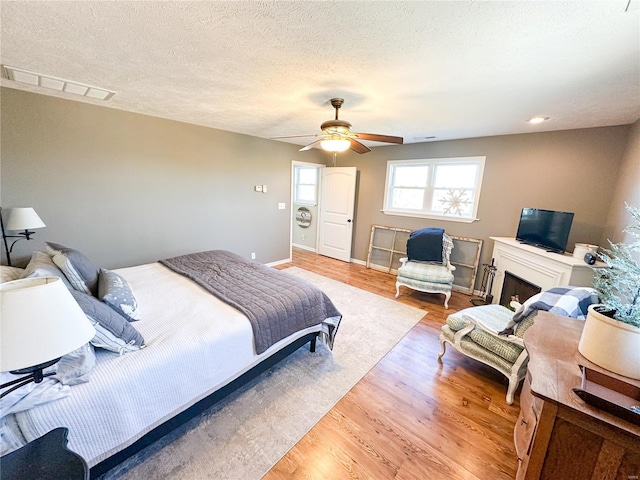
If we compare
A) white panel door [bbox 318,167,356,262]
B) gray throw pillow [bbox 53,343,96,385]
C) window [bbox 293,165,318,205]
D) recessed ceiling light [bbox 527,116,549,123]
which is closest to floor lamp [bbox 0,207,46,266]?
gray throw pillow [bbox 53,343,96,385]

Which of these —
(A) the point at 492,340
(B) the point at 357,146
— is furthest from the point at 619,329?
(B) the point at 357,146

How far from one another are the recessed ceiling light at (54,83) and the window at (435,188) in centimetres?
423

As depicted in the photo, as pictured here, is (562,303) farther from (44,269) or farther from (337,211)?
(337,211)

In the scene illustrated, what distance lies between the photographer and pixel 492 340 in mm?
2100

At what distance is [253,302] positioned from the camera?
202cm

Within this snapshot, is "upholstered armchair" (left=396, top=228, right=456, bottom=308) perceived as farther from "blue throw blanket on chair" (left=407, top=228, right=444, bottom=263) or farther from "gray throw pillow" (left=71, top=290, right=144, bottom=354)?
"gray throw pillow" (left=71, top=290, right=144, bottom=354)

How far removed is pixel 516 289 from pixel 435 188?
2.00m

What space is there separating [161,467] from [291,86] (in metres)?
2.78

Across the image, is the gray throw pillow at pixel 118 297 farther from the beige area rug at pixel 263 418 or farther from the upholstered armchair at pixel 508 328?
the upholstered armchair at pixel 508 328

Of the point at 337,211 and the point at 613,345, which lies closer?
the point at 613,345

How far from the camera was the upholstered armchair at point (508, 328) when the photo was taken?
68.9 inches

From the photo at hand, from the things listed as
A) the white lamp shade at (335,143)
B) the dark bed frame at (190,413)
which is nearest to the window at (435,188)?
the white lamp shade at (335,143)

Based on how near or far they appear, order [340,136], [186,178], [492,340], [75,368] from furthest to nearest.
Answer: [186,178]
[340,136]
[492,340]
[75,368]

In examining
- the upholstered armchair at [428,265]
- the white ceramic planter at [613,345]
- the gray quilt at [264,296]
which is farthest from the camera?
the upholstered armchair at [428,265]
